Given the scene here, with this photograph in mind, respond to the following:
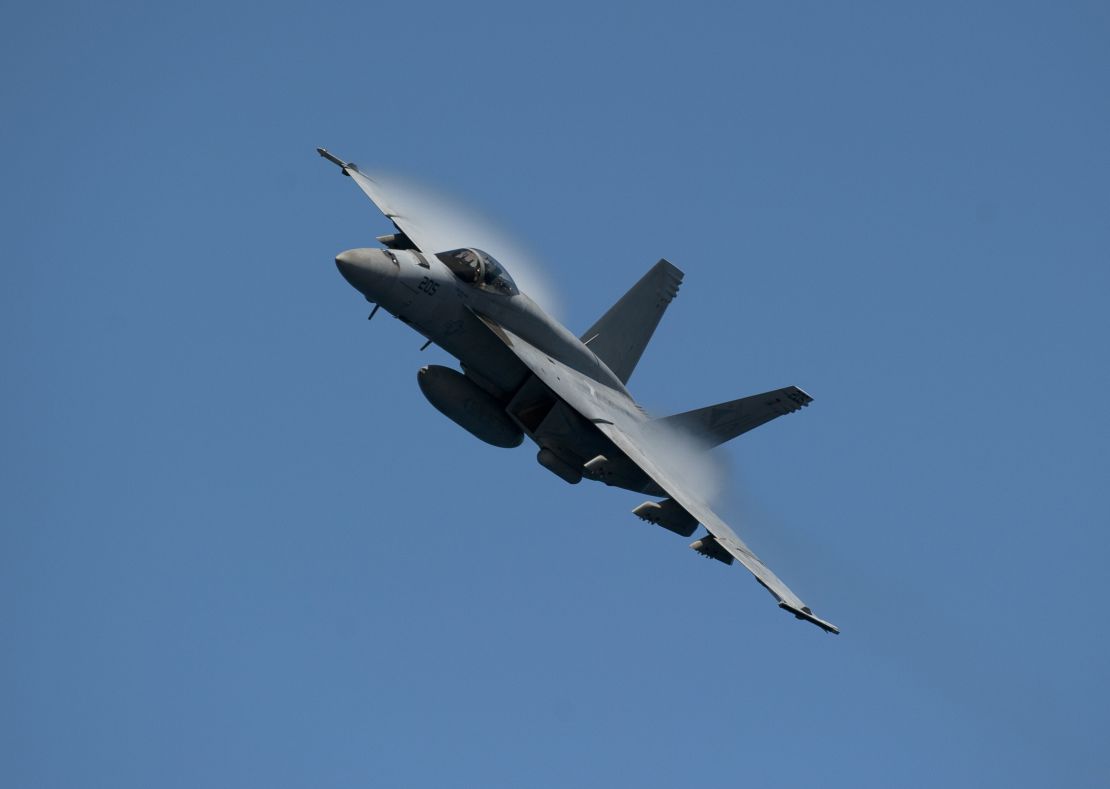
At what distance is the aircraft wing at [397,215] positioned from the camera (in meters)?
37.8

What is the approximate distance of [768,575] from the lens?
34938 millimetres

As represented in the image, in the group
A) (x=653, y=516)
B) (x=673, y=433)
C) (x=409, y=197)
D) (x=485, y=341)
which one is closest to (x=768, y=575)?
(x=653, y=516)

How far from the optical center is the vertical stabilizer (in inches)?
1635

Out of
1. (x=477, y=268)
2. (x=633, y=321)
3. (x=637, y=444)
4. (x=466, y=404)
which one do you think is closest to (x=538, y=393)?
(x=466, y=404)

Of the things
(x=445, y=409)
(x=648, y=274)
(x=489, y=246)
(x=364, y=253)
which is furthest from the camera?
(x=648, y=274)

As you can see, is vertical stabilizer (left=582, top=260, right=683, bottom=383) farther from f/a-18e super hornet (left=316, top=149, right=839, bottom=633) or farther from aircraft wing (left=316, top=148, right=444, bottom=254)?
aircraft wing (left=316, top=148, right=444, bottom=254)

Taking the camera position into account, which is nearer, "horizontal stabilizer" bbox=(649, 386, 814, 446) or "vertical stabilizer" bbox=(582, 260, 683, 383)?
"horizontal stabilizer" bbox=(649, 386, 814, 446)

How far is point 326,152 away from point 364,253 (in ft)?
24.9

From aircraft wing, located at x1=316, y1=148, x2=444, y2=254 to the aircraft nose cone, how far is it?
251cm

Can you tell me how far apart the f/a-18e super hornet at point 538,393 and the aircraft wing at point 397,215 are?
7cm

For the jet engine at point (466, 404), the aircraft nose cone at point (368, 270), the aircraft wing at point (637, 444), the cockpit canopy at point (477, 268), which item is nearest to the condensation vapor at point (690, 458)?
the aircraft wing at point (637, 444)

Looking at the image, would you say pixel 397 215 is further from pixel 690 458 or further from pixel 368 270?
pixel 690 458

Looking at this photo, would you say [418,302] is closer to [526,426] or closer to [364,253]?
[364,253]

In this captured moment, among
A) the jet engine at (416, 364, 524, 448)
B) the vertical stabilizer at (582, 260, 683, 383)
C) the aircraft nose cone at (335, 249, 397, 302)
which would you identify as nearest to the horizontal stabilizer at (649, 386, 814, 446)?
the vertical stabilizer at (582, 260, 683, 383)
